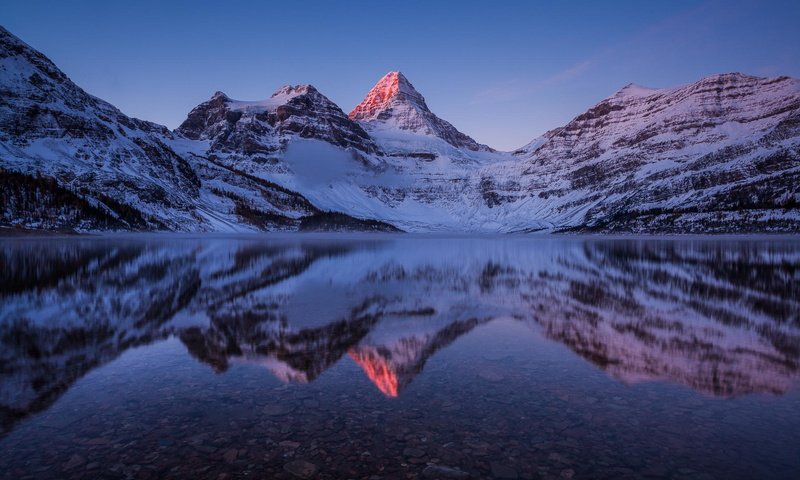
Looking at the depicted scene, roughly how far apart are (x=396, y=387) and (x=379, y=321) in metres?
9.36

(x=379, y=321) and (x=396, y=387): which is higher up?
(x=396, y=387)

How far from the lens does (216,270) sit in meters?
43.8

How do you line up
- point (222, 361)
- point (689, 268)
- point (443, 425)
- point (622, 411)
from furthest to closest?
point (689, 268)
point (222, 361)
point (622, 411)
point (443, 425)

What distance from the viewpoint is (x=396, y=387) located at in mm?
12906

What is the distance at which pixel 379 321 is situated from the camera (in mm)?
22219

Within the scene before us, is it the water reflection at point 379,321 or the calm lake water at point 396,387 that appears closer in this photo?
the calm lake water at point 396,387

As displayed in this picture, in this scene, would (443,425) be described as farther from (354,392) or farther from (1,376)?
(1,376)

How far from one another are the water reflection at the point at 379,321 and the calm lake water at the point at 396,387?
5.4 inches

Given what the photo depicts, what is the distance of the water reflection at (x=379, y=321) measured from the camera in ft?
46.8

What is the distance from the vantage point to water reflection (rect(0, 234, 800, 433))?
46.8ft

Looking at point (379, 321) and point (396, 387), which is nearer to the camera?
point (396, 387)

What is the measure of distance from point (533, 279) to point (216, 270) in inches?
1125

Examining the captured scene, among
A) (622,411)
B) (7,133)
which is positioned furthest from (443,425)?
(7,133)

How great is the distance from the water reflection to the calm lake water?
138 millimetres
